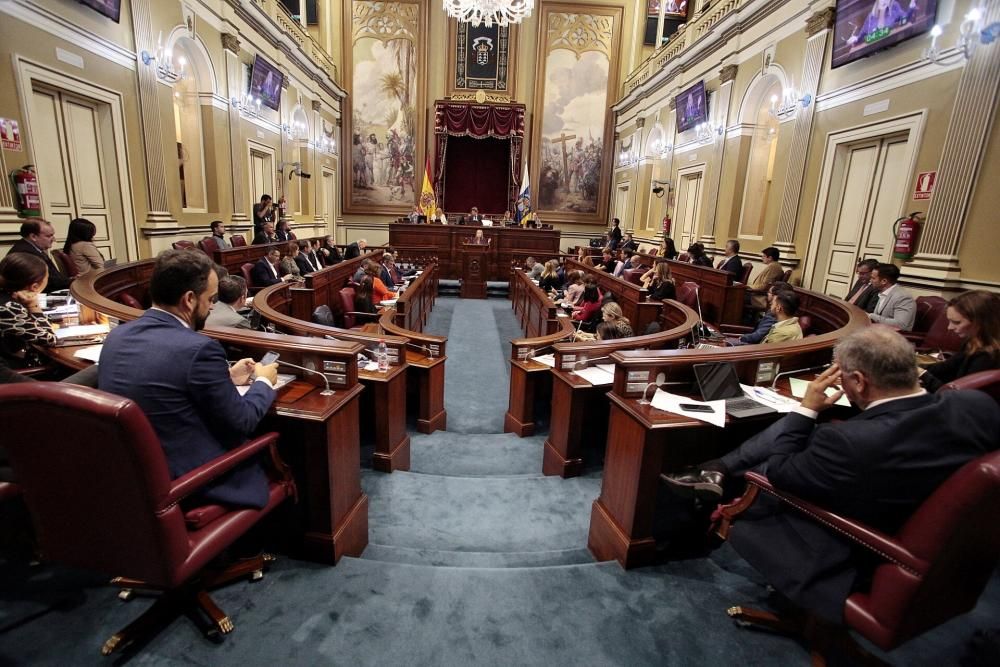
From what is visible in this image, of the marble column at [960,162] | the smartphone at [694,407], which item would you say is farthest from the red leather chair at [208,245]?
the marble column at [960,162]

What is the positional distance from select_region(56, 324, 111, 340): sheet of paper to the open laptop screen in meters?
3.24

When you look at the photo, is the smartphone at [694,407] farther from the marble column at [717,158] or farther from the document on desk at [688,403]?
the marble column at [717,158]

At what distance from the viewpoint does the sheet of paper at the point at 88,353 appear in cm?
242

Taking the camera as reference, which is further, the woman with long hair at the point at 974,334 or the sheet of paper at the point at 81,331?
the sheet of paper at the point at 81,331

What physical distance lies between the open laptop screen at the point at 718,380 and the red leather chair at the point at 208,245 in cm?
644

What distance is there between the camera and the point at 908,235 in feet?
17.0

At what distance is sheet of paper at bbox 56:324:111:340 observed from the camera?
2.75m

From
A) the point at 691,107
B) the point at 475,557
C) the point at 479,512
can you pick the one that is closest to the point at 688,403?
the point at 475,557

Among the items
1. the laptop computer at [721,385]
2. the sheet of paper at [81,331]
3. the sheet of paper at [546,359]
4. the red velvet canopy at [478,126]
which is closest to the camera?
the laptop computer at [721,385]

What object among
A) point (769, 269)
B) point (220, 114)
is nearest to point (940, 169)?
point (769, 269)

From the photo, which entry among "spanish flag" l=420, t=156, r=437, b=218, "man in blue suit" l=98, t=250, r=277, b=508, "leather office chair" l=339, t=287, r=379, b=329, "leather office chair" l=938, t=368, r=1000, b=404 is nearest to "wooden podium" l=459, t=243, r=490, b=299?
"spanish flag" l=420, t=156, r=437, b=218

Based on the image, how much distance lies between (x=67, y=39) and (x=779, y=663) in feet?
26.0

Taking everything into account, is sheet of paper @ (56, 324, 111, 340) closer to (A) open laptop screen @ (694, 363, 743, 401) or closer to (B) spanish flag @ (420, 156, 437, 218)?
(A) open laptop screen @ (694, 363, 743, 401)

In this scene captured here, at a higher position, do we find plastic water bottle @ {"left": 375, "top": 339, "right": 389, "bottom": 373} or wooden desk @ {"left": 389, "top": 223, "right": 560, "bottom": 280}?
wooden desk @ {"left": 389, "top": 223, "right": 560, "bottom": 280}
